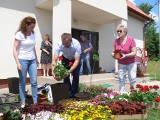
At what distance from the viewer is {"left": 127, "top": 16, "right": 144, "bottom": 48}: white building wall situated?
59.8 ft

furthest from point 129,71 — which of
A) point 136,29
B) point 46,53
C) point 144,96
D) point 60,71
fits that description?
point 136,29

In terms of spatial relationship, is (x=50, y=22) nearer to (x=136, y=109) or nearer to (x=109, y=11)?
(x=109, y=11)

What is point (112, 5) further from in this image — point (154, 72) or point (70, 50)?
point (70, 50)

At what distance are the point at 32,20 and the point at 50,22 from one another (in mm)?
5545

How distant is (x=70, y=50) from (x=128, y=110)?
184cm

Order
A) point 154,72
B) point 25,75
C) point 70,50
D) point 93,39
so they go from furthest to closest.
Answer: point 154,72, point 93,39, point 70,50, point 25,75

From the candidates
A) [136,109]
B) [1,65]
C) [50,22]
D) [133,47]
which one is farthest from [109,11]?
[136,109]

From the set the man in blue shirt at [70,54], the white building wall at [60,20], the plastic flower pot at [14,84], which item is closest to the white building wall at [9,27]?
the white building wall at [60,20]

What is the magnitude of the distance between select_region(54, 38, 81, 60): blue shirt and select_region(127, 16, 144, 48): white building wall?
39.7ft

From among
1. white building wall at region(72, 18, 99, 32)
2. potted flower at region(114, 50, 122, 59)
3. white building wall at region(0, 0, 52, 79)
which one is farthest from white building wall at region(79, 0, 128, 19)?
potted flower at region(114, 50, 122, 59)

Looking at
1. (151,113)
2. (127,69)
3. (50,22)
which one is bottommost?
(151,113)

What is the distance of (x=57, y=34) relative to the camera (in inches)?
396

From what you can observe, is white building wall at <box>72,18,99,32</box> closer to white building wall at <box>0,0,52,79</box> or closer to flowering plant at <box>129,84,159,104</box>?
white building wall at <box>0,0,52,79</box>

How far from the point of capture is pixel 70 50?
615 cm
